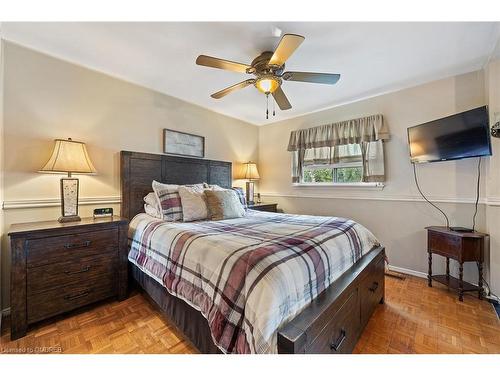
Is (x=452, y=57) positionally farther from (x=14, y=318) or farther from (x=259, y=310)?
(x=14, y=318)

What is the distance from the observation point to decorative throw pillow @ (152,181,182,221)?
2.21m

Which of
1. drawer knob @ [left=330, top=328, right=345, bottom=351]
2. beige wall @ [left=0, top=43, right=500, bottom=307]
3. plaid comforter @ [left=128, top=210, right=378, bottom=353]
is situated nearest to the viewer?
plaid comforter @ [left=128, top=210, right=378, bottom=353]

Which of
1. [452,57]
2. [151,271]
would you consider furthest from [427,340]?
[452,57]

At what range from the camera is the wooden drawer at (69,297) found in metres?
1.64

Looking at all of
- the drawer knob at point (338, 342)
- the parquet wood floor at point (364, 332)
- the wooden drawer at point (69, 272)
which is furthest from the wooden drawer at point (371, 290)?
the wooden drawer at point (69, 272)

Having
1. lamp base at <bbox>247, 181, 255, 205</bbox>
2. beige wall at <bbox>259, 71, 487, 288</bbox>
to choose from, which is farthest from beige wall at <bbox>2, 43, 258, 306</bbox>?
beige wall at <bbox>259, 71, 487, 288</bbox>

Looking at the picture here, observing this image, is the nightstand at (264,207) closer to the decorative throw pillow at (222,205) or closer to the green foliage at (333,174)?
the green foliage at (333,174)

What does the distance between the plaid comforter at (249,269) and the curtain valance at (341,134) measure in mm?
1626

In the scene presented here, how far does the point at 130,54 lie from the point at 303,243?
2306mm

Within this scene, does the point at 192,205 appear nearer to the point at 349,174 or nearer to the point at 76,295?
the point at 76,295

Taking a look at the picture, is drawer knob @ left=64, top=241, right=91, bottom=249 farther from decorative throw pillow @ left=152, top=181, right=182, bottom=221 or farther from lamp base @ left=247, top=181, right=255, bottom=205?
lamp base @ left=247, top=181, right=255, bottom=205

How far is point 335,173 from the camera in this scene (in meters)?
3.45

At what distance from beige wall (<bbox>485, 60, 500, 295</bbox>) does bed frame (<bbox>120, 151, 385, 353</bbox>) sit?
1.09 metres

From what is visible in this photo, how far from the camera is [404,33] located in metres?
1.77
